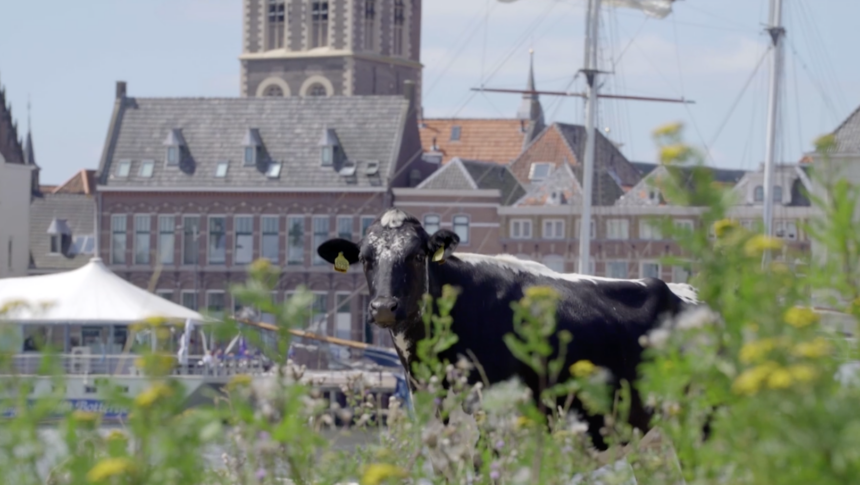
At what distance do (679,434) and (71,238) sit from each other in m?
57.4

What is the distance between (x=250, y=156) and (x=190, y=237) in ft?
10.8

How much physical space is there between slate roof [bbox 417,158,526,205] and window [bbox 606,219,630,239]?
371cm

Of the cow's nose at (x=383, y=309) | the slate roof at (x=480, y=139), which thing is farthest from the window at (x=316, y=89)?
the cow's nose at (x=383, y=309)

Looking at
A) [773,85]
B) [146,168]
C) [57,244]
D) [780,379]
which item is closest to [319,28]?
[57,244]

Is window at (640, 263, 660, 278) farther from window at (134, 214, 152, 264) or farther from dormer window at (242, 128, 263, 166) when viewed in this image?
window at (134, 214, 152, 264)

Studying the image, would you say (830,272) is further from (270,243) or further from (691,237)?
(270,243)

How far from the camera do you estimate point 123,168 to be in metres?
51.3

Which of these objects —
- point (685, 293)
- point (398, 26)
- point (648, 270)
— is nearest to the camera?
point (685, 293)

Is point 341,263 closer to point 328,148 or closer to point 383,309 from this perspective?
point 383,309

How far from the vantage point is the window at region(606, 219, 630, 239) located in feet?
159

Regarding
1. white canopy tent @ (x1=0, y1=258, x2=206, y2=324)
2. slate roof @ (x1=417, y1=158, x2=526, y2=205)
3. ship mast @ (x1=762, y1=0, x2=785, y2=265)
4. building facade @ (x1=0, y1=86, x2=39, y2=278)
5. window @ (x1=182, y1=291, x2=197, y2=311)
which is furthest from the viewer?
building facade @ (x1=0, y1=86, x2=39, y2=278)

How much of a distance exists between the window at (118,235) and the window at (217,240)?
2.82 meters

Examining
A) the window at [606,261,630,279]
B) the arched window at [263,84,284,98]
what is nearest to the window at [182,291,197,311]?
the window at [606,261,630,279]

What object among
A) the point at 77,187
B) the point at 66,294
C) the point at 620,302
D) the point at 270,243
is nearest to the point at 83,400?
the point at 66,294
